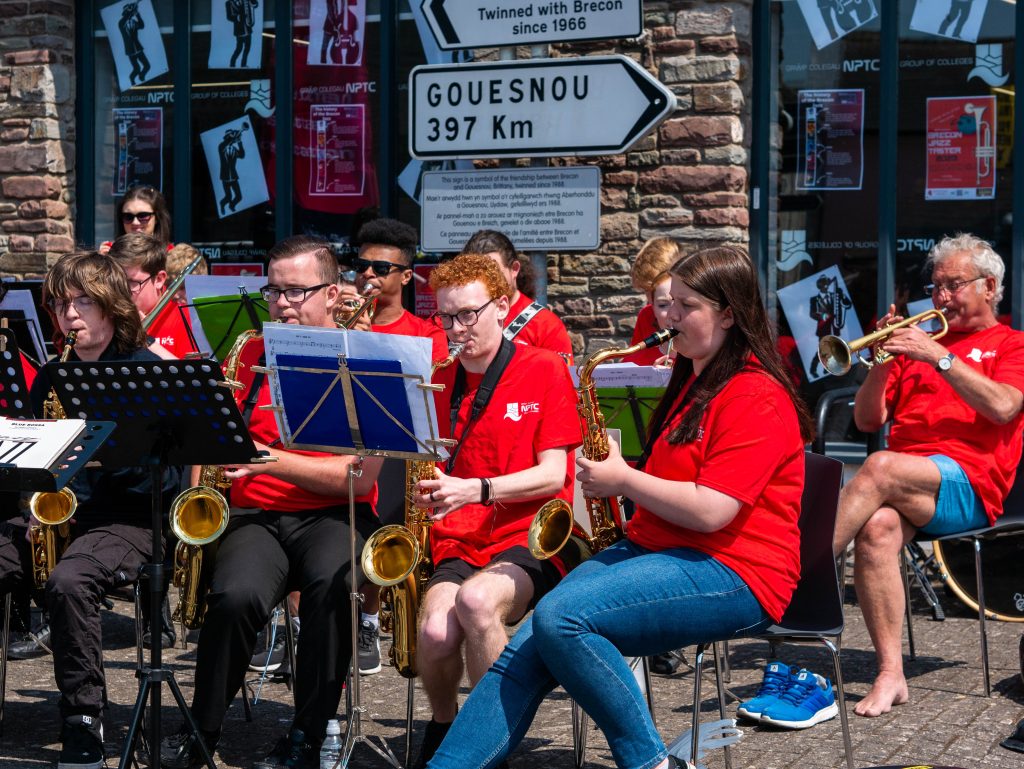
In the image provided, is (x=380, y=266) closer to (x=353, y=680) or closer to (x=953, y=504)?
(x=353, y=680)

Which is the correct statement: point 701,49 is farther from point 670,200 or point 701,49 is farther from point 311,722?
point 311,722

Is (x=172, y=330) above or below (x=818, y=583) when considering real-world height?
above

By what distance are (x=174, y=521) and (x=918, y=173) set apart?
16.6ft

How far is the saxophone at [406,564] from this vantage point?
4.39 m

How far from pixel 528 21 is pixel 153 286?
2.01 meters

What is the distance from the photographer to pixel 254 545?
467 centimetres

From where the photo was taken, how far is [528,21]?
598 centimetres

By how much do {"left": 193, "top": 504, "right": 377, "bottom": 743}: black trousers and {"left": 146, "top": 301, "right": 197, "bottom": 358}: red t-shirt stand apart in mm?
1849

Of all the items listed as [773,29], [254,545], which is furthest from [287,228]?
[254,545]

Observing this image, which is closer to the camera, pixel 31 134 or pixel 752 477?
pixel 752 477

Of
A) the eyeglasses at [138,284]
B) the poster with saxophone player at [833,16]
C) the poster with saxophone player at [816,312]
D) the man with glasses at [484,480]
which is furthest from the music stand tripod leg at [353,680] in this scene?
the poster with saxophone player at [833,16]

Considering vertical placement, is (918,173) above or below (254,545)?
above

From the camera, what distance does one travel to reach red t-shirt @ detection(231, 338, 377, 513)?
4.84m

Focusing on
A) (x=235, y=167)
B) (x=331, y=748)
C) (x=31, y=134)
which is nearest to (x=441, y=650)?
(x=331, y=748)
